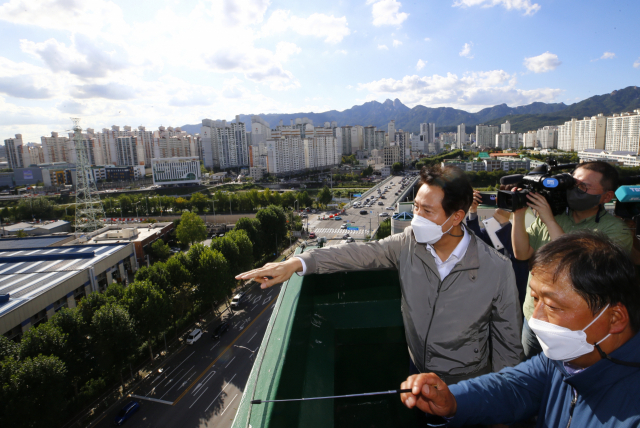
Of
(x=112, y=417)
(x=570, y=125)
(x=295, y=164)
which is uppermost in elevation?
(x=570, y=125)

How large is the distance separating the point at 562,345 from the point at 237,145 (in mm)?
42392

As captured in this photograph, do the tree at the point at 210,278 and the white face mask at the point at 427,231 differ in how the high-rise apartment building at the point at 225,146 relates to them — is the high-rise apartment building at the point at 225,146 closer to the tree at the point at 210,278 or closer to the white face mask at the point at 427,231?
the tree at the point at 210,278

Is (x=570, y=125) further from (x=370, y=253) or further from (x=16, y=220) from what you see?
(x=16, y=220)

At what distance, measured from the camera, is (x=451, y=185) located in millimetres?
917

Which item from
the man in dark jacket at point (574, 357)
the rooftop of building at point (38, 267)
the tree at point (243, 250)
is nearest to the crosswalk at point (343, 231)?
the tree at point (243, 250)

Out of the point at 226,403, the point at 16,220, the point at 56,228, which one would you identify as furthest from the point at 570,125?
the point at 16,220

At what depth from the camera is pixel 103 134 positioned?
41.9 meters

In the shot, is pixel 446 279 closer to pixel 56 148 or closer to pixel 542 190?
pixel 542 190

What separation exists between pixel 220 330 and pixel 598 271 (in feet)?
23.7

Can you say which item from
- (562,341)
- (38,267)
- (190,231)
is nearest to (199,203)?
(190,231)

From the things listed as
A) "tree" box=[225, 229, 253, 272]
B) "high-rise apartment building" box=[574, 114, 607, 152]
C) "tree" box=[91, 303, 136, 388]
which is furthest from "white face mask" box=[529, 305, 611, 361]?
"high-rise apartment building" box=[574, 114, 607, 152]

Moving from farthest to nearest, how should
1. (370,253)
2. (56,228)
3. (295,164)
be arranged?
1. (295,164)
2. (56,228)
3. (370,253)

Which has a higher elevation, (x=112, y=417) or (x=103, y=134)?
(x=103, y=134)

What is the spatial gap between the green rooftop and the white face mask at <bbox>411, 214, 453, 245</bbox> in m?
0.53
